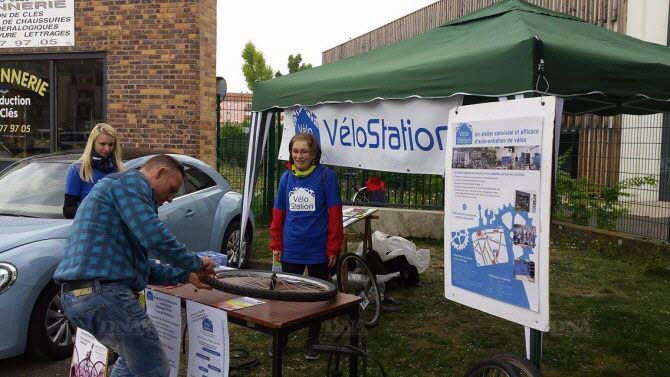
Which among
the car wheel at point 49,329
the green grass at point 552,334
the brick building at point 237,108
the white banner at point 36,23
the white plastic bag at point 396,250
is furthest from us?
the brick building at point 237,108

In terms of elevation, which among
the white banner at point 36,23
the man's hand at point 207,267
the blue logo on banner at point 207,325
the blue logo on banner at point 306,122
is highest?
the white banner at point 36,23

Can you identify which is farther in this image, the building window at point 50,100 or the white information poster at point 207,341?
the building window at point 50,100

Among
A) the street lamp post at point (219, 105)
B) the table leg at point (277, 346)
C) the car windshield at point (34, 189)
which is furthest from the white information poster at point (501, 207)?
the street lamp post at point (219, 105)

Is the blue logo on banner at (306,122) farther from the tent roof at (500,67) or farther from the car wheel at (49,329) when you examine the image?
the car wheel at (49,329)

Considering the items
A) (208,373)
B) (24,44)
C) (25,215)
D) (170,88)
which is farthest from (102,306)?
(24,44)

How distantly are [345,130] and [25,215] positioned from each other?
112 inches

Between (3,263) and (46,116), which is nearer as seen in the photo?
(3,263)

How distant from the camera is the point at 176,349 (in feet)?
Result: 11.9

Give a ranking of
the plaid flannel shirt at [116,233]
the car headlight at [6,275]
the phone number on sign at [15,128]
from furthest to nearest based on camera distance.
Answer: the phone number on sign at [15,128], the car headlight at [6,275], the plaid flannel shirt at [116,233]

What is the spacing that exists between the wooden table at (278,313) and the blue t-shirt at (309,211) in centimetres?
116

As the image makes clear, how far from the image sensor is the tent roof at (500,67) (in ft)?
11.9

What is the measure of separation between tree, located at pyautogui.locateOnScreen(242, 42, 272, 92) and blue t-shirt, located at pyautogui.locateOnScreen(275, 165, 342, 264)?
3455cm

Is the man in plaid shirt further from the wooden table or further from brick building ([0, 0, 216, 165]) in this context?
brick building ([0, 0, 216, 165])

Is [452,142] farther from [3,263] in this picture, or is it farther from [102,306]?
[3,263]
